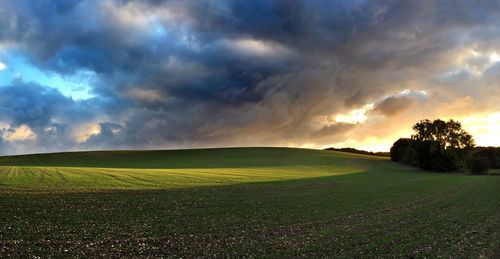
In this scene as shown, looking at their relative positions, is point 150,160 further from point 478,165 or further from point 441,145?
point 478,165

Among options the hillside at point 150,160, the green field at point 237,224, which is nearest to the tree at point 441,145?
the hillside at point 150,160

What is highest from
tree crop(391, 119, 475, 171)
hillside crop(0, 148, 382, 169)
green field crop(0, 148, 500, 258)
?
tree crop(391, 119, 475, 171)

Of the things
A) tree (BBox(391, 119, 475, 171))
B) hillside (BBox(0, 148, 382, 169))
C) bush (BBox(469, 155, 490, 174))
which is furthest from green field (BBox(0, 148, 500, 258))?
bush (BBox(469, 155, 490, 174))

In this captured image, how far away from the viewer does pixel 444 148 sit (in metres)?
78.3

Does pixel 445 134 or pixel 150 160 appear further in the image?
pixel 150 160

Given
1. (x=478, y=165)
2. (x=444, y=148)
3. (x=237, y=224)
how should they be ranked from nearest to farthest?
(x=237, y=224), (x=444, y=148), (x=478, y=165)

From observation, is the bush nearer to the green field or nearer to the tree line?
the tree line

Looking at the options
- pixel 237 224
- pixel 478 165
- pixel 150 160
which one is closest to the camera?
pixel 237 224

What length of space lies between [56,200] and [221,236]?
53.3ft

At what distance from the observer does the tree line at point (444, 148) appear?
7700 cm

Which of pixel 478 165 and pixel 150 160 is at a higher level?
pixel 478 165

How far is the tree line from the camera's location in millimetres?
77000

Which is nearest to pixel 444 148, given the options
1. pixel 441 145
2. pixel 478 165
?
pixel 441 145

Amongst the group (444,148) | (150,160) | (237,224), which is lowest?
(237,224)
